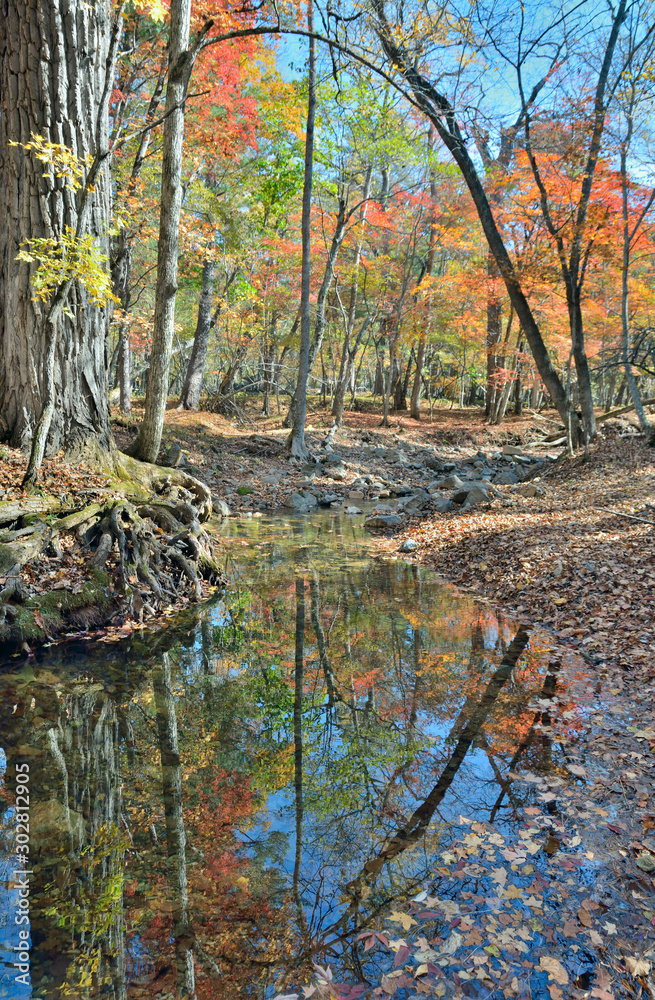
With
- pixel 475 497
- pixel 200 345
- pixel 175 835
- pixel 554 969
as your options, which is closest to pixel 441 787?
pixel 554 969

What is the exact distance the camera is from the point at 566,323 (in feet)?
69.3

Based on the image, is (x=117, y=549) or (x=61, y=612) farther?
(x=117, y=549)

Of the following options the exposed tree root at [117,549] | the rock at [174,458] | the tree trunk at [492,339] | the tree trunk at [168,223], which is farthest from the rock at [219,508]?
the tree trunk at [492,339]

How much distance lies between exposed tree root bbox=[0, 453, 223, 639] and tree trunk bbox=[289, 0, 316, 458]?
889 centimetres

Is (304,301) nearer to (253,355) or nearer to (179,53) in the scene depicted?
(179,53)

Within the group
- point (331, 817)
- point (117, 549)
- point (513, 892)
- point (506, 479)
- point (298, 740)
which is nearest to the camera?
point (513, 892)

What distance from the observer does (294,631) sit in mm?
5836

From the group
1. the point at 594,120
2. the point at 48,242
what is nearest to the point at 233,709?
the point at 48,242

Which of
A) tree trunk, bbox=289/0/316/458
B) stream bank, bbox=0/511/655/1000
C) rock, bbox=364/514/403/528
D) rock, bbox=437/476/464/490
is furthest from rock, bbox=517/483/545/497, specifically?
tree trunk, bbox=289/0/316/458

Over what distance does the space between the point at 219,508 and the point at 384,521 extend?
133 inches

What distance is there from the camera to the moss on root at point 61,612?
480 centimetres

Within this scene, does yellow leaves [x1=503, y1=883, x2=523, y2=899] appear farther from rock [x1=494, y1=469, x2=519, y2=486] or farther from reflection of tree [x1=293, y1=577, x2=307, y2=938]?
rock [x1=494, y1=469, x2=519, y2=486]

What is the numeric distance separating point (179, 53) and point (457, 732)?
9.17 meters

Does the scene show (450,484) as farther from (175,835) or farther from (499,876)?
(175,835)
